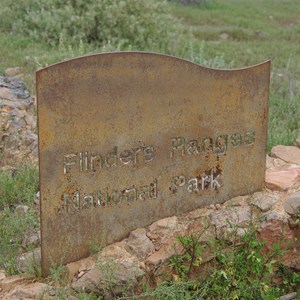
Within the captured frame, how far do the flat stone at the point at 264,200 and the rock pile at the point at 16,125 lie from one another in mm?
1720

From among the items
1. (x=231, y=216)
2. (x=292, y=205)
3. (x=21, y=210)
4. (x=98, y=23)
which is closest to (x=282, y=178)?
(x=292, y=205)

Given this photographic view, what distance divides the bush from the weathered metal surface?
5.41 metres

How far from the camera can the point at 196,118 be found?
3.39 m

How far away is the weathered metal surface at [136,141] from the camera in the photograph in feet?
9.71

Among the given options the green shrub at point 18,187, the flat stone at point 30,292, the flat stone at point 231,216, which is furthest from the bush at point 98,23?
the flat stone at point 30,292

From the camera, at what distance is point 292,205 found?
3424 mm

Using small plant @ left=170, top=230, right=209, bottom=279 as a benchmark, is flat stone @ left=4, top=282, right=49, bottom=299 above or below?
below

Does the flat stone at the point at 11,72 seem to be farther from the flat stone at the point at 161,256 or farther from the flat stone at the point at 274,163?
the flat stone at the point at 161,256

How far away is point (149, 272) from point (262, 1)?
17466 millimetres

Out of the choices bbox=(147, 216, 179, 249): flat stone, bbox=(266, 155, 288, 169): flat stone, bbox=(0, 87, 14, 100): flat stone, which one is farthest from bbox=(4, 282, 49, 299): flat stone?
bbox=(0, 87, 14, 100): flat stone

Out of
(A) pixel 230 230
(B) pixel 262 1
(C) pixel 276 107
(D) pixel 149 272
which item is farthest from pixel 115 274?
(B) pixel 262 1

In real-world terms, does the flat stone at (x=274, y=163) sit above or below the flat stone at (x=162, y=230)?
above

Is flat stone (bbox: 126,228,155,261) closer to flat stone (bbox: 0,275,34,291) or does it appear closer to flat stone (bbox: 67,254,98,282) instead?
flat stone (bbox: 67,254,98,282)

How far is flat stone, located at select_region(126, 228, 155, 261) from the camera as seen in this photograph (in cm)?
319
